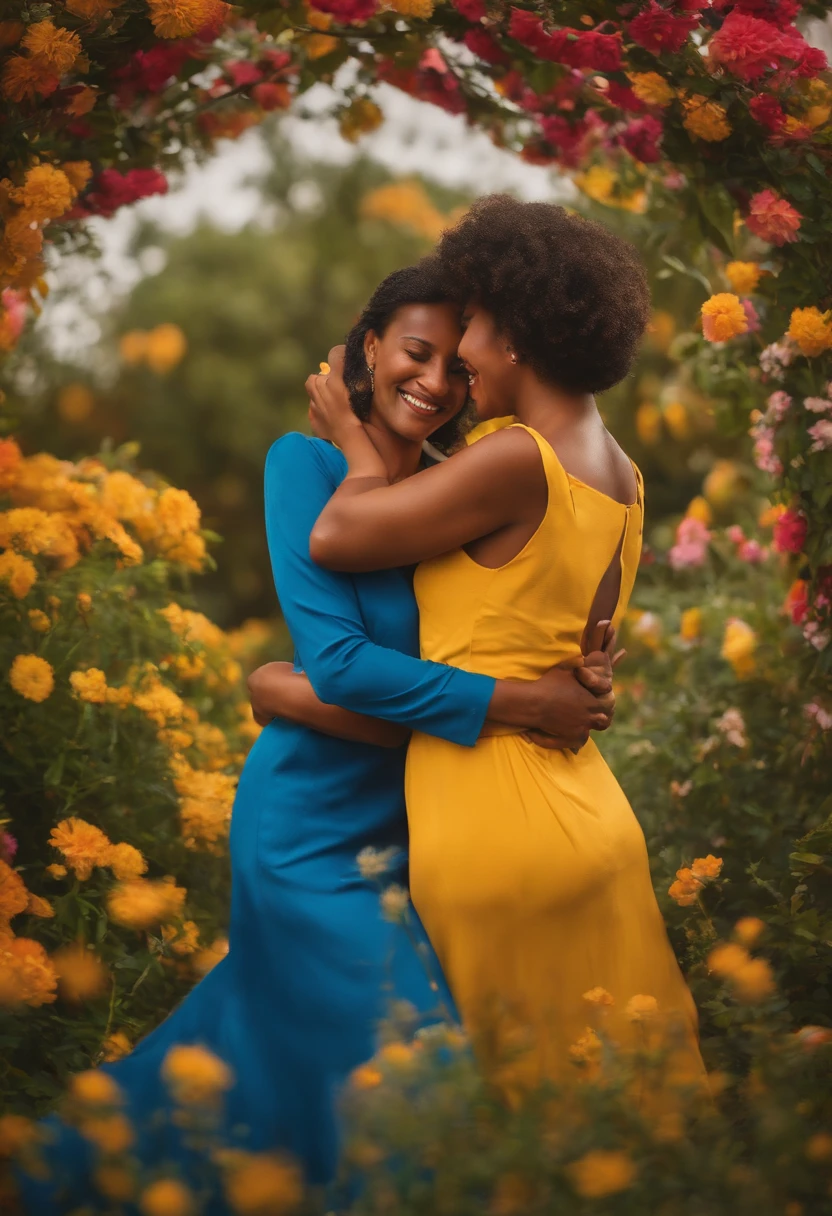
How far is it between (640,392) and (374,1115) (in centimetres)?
543


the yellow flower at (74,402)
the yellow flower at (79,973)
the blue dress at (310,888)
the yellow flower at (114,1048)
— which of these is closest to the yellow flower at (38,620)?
the yellow flower at (79,973)

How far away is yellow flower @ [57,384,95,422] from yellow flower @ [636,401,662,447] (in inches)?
132

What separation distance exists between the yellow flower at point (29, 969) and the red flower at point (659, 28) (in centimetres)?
238

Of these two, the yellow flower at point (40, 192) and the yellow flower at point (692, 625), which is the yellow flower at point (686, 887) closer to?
the yellow flower at point (692, 625)

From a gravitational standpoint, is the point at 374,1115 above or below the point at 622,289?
below

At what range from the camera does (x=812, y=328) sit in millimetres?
2834

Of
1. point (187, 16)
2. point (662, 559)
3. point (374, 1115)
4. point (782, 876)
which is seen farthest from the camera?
point (662, 559)

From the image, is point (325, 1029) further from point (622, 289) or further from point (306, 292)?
point (306, 292)

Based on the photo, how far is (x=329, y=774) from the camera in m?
2.39

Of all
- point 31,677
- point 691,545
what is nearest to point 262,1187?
point 31,677

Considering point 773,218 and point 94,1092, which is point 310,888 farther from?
point 773,218

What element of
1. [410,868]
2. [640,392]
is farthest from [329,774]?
[640,392]

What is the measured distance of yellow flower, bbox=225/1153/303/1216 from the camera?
→ 153cm

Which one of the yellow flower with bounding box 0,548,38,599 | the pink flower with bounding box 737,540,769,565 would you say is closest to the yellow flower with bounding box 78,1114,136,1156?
the yellow flower with bounding box 0,548,38,599
